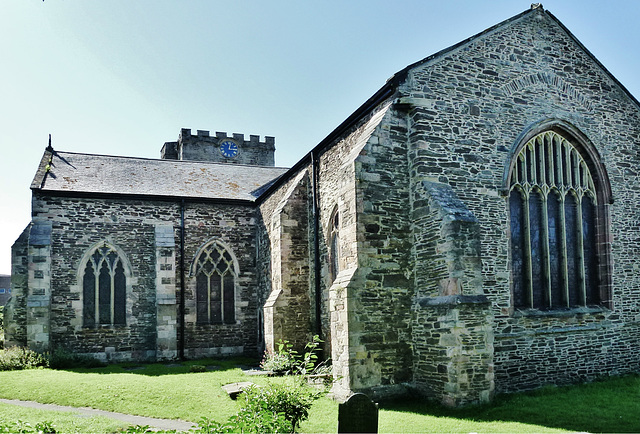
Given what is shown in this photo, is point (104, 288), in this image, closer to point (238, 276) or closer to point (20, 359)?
point (20, 359)

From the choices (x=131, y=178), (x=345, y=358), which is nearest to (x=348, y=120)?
(x=345, y=358)

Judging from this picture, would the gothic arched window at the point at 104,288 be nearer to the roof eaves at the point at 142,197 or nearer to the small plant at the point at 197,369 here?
the roof eaves at the point at 142,197

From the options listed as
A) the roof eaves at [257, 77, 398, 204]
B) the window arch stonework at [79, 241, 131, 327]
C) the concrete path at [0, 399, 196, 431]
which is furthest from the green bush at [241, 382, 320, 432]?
the window arch stonework at [79, 241, 131, 327]

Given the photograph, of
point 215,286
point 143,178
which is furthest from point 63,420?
point 143,178

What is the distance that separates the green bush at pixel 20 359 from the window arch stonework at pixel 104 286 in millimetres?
2003

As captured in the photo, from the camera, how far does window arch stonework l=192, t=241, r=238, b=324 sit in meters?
20.2

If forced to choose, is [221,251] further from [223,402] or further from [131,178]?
[223,402]

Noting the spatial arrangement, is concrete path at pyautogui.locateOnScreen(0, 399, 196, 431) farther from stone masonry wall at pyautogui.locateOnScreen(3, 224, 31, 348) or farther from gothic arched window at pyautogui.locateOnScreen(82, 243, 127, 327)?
gothic arched window at pyautogui.locateOnScreen(82, 243, 127, 327)

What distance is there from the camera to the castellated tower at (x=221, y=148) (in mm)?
30516

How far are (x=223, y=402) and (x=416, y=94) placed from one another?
8.27m

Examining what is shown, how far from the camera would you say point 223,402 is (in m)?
11.2

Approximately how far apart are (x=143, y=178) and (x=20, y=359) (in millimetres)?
8238

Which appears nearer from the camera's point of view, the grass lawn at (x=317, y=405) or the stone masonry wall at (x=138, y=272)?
the grass lawn at (x=317, y=405)

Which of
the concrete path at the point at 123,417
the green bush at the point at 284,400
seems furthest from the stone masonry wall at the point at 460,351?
the concrete path at the point at 123,417
